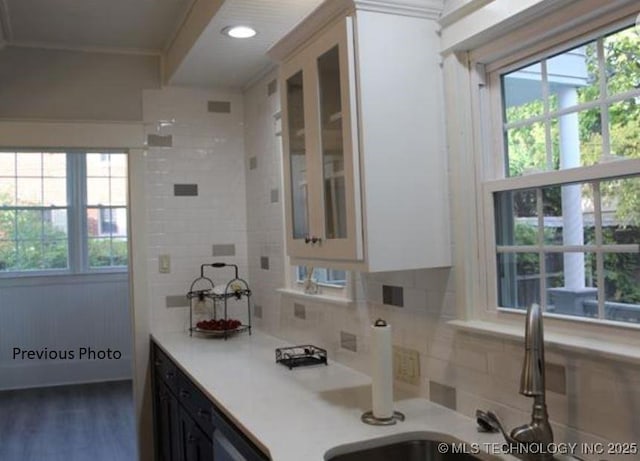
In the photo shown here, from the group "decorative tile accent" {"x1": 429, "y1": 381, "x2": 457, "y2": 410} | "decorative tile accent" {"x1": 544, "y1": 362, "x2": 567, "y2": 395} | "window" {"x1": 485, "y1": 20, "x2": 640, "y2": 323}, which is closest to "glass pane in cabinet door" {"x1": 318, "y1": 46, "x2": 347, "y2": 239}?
"window" {"x1": 485, "y1": 20, "x2": 640, "y2": 323}

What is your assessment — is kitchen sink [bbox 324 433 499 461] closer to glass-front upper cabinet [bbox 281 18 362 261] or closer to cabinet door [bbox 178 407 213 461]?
glass-front upper cabinet [bbox 281 18 362 261]

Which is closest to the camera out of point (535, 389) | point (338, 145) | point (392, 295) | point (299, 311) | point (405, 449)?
point (535, 389)

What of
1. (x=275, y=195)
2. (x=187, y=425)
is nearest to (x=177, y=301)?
(x=275, y=195)

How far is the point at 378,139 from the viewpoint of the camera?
1757 millimetres

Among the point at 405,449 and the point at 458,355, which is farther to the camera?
the point at 458,355

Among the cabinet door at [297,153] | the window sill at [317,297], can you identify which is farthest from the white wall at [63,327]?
the cabinet door at [297,153]

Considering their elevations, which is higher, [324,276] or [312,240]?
[312,240]

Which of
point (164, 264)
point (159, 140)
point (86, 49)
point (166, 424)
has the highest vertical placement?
point (86, 49)

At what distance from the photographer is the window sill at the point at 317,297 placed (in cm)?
248

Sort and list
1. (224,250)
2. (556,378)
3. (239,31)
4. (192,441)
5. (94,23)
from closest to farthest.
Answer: (556,378) → (192,441) → (239,31) → (94,23) → (224,250)

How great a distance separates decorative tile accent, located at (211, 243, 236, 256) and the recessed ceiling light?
1.37 meters

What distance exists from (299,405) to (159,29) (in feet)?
7.41

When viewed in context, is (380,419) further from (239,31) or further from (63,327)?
(63,327)

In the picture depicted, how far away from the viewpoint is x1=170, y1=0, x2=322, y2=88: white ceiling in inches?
96.1
